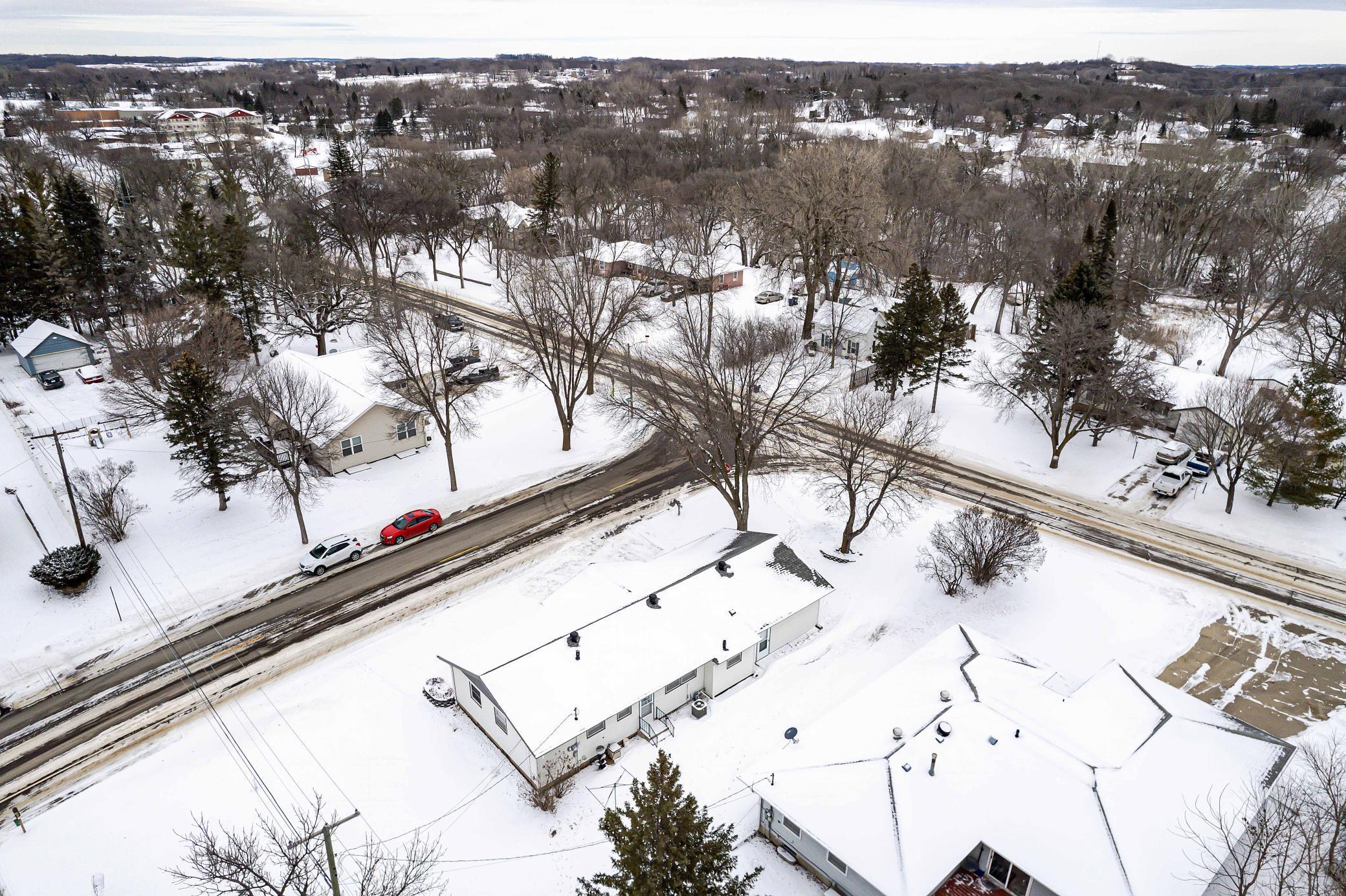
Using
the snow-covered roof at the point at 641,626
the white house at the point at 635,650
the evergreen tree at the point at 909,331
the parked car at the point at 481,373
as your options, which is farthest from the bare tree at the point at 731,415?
the parked car at the point at 481,373

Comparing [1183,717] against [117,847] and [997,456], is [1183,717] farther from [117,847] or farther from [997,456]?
Answer: [117,847]

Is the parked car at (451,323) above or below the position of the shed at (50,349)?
above

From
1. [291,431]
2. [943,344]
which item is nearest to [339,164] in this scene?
[291,431]

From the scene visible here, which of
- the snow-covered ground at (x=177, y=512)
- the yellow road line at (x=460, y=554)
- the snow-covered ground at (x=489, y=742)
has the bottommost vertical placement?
the snow-covered ground at (x=489, y=742)

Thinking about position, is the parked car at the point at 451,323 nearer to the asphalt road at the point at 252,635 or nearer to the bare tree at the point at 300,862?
the asphalt road at the point at 252,635

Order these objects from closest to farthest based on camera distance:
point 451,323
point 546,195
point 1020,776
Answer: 1. point 1020,776
2. point 451,323
3. point 546,195

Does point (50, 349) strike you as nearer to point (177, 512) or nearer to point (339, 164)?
point (177, 512)
